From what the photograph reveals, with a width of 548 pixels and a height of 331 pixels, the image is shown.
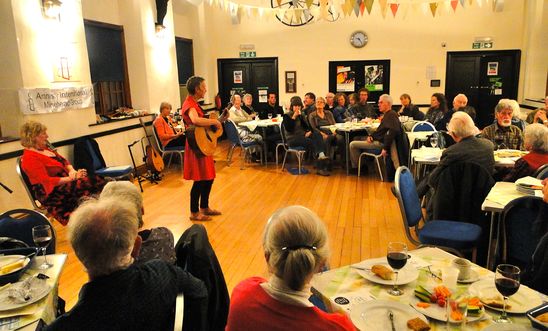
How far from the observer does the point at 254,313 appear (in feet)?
4.48

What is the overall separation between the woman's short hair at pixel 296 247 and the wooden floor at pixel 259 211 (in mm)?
2224

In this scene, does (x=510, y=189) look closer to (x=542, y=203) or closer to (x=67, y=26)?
(x=542, y=203)

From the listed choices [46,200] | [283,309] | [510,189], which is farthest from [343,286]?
[46,200]

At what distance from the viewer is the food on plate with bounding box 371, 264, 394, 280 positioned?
186cm

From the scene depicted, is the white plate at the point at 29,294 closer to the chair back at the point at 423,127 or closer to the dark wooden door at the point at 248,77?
the chair back at the point at 423,127

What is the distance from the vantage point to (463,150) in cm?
337

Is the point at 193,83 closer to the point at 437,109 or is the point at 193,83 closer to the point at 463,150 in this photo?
the point at 463,150

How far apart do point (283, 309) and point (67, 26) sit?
5728 millimetres

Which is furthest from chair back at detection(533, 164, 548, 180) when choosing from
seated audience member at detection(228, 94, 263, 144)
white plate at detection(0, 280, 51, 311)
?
seated audience member at detection(228, 94, 263, 144)

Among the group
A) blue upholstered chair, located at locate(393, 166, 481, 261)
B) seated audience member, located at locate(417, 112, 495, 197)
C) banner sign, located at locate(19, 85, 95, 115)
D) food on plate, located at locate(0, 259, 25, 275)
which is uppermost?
banner sign, located at locate(19, 85, 95, 115)

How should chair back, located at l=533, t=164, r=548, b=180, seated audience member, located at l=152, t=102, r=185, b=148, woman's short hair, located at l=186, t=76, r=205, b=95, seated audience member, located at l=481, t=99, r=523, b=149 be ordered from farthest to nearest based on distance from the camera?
seated audience member, located at l=152, t=102, r=185, b=148 → seated audience member, located at l=481, t=99, r=523, b=149 → woman's short hair, located at l=186, t=76, r=205, b=95 → chair back, located at l=533, t=164, r=548, b=180

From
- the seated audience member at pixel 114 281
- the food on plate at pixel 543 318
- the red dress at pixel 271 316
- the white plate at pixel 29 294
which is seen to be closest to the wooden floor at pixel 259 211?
the white plate at pixel 29 294

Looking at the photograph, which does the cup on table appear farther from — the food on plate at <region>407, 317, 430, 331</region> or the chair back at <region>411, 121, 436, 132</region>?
the chair back at <region>411, 121, 436, 132</region>

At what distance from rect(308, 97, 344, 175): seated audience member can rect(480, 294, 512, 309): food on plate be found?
18.7ft
